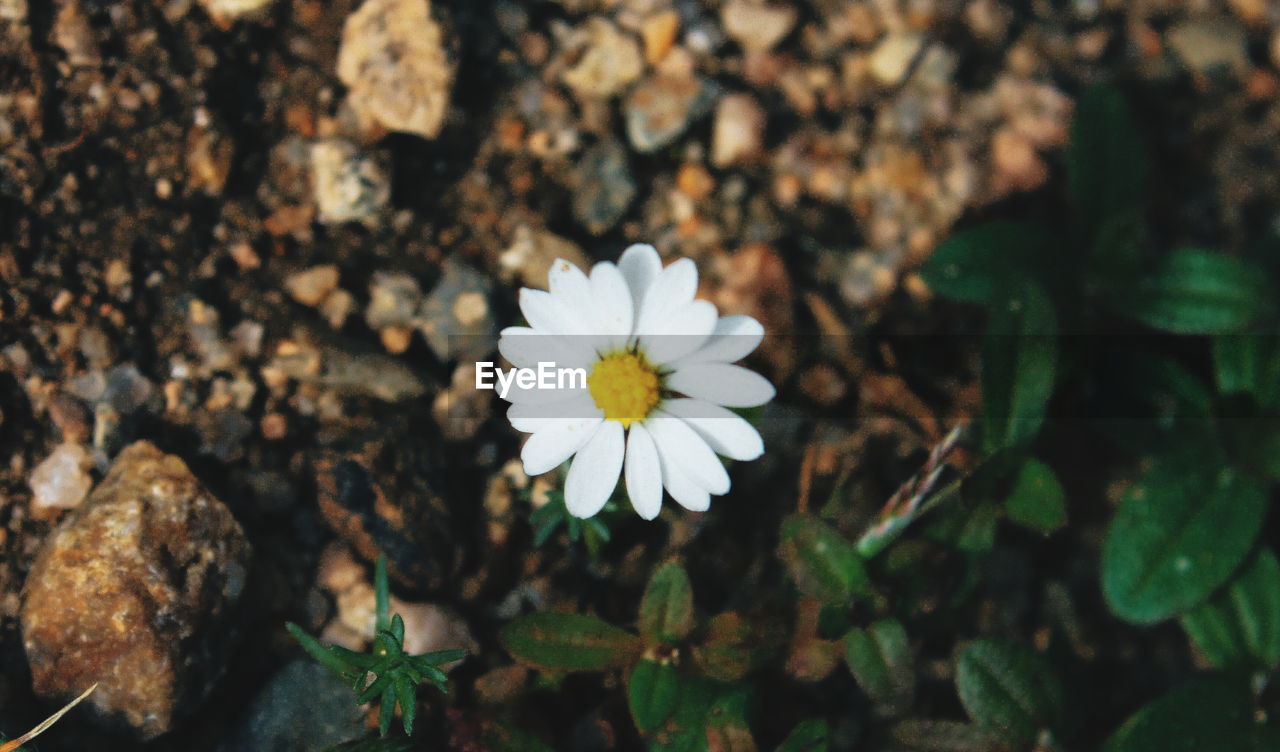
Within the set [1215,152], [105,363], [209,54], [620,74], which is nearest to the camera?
[105,363]

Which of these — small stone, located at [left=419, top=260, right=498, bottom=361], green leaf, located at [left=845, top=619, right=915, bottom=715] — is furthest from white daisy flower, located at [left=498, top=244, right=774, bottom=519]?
green leaf, located at [left=845, top=619, right=915, bottom=715]

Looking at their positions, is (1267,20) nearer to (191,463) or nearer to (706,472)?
(706,472)

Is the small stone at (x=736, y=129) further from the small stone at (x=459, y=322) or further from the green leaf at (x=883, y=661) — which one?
the green leaf at (x=883, y=661)

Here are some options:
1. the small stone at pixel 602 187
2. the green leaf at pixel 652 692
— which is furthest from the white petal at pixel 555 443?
the small stone at pixel 602 187

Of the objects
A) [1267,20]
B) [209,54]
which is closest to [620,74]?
[209,54]

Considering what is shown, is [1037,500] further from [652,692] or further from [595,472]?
[595,472]

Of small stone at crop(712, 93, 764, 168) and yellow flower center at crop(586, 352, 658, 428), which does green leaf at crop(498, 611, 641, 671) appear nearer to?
yellow flower center at crop(586, 352, 658, 428)
